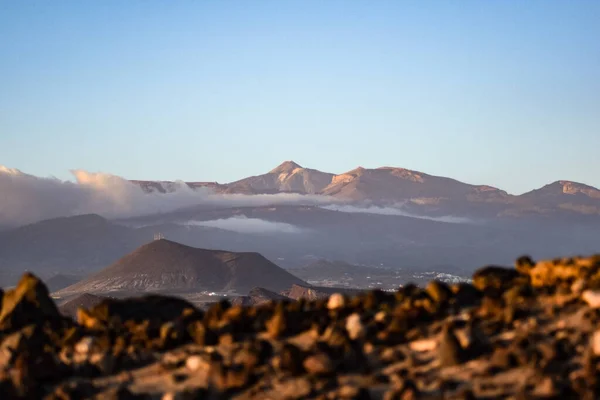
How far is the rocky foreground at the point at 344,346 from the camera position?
831 inches

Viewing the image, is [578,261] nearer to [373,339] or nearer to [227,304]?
[373,339]

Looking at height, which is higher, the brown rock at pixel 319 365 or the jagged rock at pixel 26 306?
the jagged rock at pixel 26 306

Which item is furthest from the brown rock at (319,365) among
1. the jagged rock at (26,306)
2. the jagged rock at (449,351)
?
the jagged rock at (26,306)

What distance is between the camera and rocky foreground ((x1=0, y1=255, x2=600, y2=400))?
2111cm

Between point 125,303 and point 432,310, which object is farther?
point 125,303

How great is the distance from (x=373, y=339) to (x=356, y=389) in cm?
320

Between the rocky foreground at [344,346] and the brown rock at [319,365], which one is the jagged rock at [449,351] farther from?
the brown rock at [319,365]

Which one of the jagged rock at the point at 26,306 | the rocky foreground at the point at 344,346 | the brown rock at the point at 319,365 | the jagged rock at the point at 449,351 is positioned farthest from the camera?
the jagged rock at the point at 26,306

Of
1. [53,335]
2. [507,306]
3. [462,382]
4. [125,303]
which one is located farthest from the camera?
[125,303]

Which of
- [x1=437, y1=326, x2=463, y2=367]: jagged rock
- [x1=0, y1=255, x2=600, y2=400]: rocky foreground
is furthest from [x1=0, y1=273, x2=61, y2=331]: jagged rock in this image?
[x1=437, y1=326, x2=463, y2=367]: jagged rock

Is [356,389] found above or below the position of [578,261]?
below

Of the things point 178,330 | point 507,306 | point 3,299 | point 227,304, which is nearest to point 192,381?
point 178,330

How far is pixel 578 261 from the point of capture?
2675 cm

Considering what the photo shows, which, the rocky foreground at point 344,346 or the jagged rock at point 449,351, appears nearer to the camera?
the rocky foreground at point 344,346
